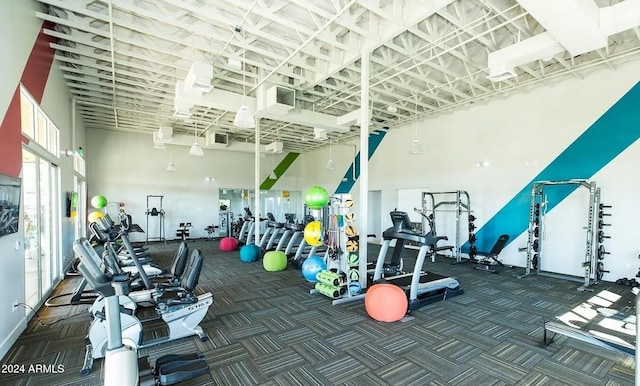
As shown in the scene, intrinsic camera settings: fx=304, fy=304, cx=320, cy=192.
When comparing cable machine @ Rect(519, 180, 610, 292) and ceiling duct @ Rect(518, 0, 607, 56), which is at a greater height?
ceiling duct @ Rect(518, 0, 607, 56)

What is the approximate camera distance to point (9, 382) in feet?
8.66

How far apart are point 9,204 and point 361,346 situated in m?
3.96

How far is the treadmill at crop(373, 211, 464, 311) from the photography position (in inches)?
173

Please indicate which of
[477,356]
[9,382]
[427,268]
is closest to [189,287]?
[9,382]

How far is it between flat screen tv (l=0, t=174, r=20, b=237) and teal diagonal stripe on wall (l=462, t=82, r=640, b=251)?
344 inches

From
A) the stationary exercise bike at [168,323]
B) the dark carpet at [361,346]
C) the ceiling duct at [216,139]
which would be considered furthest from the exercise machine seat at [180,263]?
the ceiling duct at [216,139]

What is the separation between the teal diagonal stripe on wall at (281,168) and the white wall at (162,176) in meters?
0.85

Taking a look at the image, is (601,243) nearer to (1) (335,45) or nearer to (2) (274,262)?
(1) (335,45)

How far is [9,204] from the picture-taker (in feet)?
10.3

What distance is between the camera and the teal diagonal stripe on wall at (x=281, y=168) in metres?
14.3

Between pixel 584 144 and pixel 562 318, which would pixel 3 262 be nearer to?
pixel 562 318

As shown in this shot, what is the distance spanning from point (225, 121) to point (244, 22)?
234 inches

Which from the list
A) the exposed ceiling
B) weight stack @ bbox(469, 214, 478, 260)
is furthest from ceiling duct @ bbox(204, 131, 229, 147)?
weight stack @ bbox(469, 214, 478, 260)

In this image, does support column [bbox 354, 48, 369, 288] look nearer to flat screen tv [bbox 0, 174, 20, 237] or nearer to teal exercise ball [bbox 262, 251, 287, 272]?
teal exercise ball [bbox 262, 251, 287, 272]
